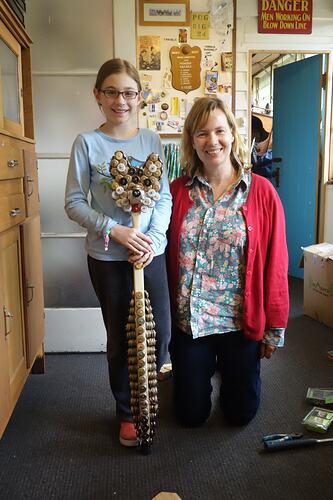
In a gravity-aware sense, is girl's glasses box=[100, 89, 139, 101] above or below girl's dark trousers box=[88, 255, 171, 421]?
above

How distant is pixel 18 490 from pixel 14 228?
88 cm

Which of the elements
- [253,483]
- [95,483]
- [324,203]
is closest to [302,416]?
[253,483]

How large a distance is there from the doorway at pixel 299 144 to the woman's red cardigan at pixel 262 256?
7.77 ft

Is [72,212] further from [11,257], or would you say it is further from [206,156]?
[206,156]

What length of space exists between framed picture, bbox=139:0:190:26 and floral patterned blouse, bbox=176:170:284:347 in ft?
4.89

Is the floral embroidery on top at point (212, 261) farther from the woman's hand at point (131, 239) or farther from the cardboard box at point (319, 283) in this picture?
the cardboard box at point (319, 283)

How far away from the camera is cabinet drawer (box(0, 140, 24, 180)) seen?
1.54 m

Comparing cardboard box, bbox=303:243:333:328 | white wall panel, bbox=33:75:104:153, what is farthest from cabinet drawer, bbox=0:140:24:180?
cardboard box, bbox=303:243:333:328

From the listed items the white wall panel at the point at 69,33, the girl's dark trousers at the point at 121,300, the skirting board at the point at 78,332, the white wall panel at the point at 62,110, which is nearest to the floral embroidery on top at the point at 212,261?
the girl's dark trousers at the point at 121,300

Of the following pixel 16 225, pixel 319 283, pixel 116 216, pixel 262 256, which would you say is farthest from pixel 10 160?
pixel 319 283

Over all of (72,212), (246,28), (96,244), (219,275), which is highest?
(246,28)

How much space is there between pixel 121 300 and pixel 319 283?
1.84 metres

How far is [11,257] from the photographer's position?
1719mm

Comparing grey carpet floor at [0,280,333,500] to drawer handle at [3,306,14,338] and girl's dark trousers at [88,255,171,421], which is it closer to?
girl's dark trousers at [88,255,171,421]
